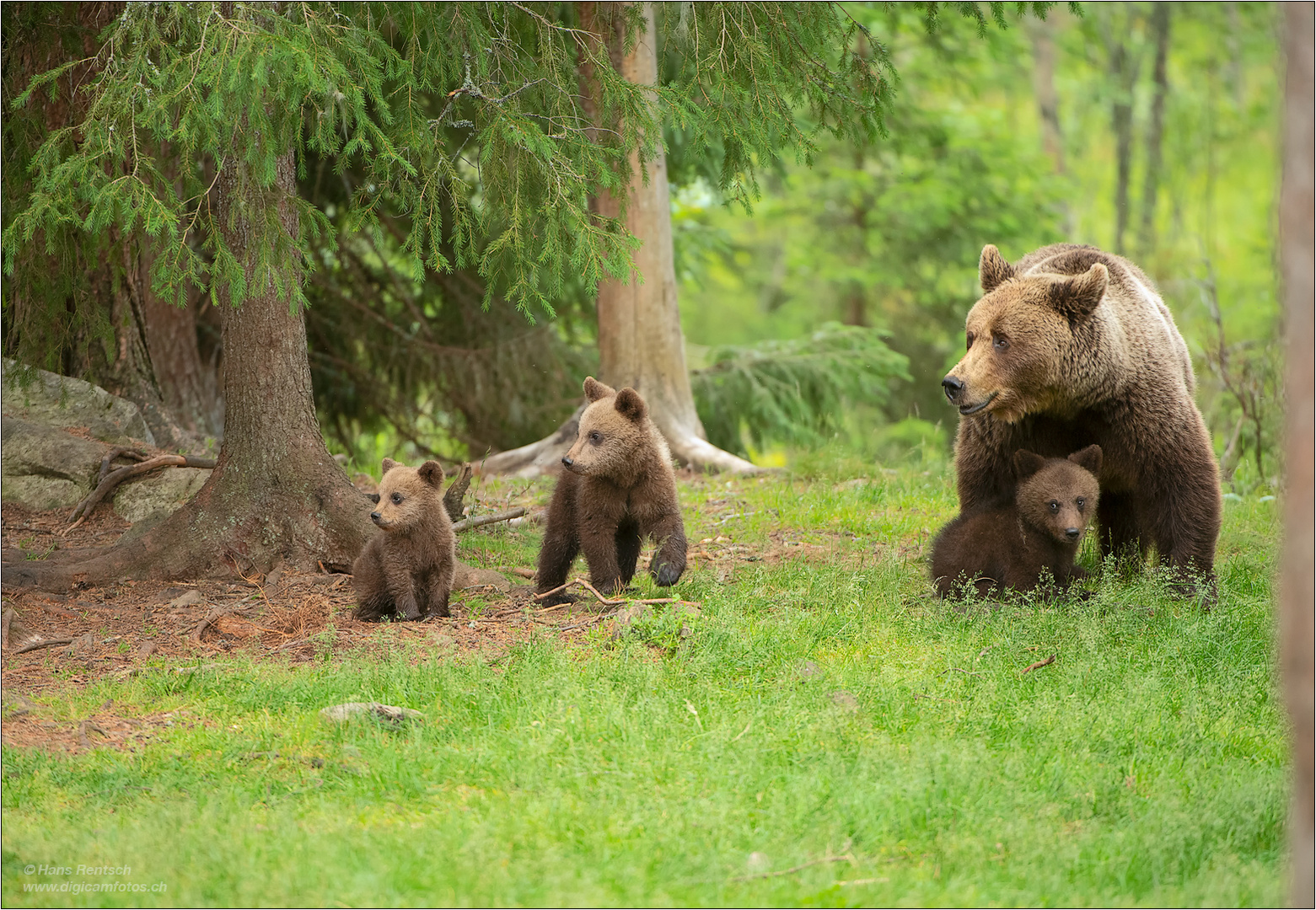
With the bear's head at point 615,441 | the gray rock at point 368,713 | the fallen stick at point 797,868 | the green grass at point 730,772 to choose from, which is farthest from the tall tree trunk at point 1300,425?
the bear's head at point 615,441

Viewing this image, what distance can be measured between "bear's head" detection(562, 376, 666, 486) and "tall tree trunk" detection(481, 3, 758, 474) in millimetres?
4223

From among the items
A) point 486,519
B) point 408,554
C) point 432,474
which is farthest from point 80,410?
point 408,554

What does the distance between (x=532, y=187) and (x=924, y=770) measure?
3844 millimetres

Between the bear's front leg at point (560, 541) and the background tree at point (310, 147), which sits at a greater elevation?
the background tree at point (310, 147)

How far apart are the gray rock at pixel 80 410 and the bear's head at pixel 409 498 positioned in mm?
3610

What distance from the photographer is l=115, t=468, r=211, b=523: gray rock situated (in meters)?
8.05

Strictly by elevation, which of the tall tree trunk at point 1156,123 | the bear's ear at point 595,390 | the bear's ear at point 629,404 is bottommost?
the bear's ear at point 629,404

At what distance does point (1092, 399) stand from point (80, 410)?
24.0 feet

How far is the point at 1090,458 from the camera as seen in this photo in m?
6.49

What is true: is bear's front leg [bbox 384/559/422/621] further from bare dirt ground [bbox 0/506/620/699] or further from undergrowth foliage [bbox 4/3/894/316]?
undergrowth foliage [bbox 4/3/894/316]

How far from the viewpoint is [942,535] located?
6691mm

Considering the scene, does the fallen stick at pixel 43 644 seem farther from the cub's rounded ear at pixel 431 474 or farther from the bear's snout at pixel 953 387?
the bear's snout at pixel 953 387

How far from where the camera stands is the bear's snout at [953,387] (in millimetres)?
6172

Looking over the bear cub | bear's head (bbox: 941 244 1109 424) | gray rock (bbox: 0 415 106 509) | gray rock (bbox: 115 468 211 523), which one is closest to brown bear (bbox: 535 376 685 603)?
the bear cub
